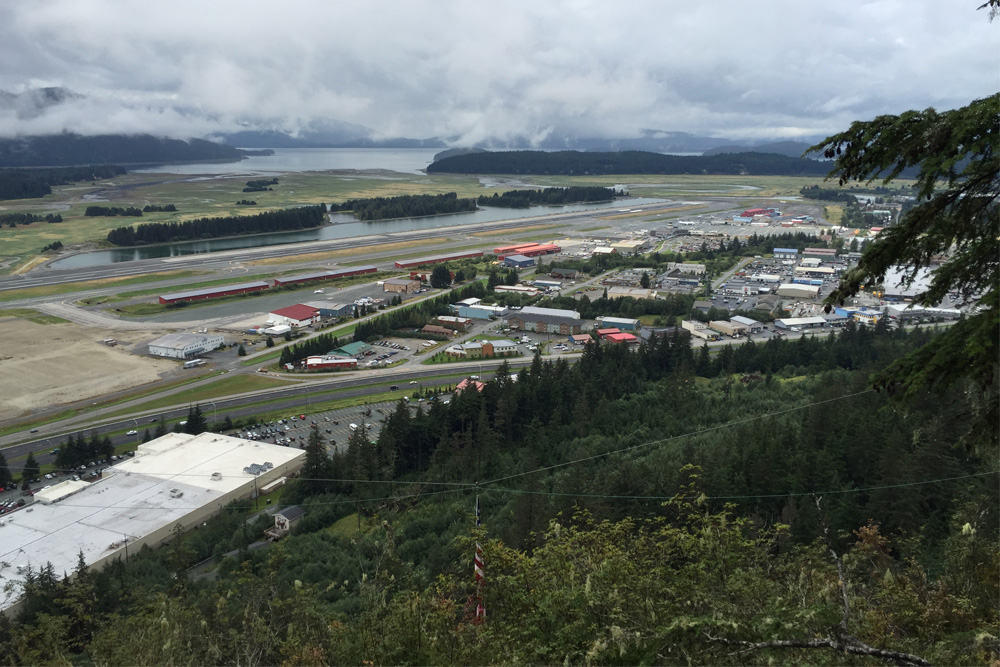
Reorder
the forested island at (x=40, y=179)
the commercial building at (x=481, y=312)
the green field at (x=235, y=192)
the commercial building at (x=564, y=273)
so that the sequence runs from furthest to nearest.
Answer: the forested island at (x=40, y=179) < the green field at (x=235, y=192) < the commercial building at (x=564, y=273) < the commercial building at (x=481, y=312)

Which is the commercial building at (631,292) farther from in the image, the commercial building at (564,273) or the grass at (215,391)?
the grass at (215,391)

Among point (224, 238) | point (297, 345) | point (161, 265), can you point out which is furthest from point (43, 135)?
point (297, 345)

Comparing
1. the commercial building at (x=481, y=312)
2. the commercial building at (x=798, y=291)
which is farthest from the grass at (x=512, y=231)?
the commercial building at (x=798, y=291)

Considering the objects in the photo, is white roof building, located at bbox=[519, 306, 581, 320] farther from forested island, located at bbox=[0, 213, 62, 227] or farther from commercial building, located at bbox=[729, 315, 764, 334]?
forested island, located at bbox=[0, 213, 62, 227]

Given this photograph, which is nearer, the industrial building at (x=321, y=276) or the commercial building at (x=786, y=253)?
the industrial building at (x=321, y=276)

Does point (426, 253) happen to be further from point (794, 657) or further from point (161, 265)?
point (794, 657)

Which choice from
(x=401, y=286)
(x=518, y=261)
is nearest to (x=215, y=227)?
(x=401, y=286)
